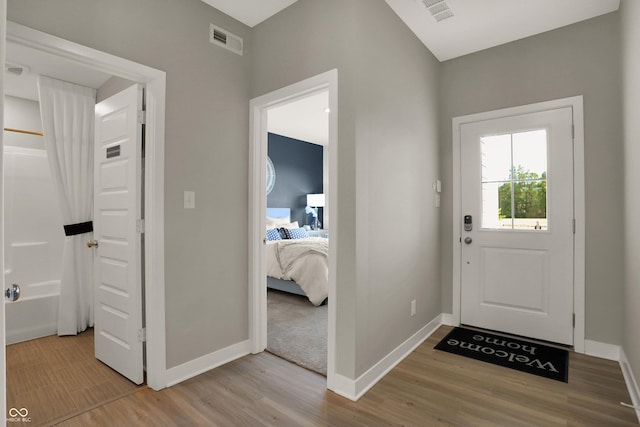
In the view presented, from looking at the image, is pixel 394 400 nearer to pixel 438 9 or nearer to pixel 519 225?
pixel 519 225

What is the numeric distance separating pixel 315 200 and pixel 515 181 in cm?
465

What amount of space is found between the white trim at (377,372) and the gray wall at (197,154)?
991mm

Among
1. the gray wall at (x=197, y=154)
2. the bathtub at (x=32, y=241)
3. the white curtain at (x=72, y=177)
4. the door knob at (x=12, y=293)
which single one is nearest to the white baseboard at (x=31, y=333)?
the bathtub at (x=32, y=241)

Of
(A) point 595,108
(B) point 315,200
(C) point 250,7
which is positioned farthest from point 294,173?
(A) point 595,108

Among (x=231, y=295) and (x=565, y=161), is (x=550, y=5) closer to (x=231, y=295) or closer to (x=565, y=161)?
(x=565, y=161)

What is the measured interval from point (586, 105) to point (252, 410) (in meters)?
3.38

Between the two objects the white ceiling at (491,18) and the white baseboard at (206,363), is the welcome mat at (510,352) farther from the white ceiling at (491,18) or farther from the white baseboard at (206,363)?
the white ceiling at (491,18)

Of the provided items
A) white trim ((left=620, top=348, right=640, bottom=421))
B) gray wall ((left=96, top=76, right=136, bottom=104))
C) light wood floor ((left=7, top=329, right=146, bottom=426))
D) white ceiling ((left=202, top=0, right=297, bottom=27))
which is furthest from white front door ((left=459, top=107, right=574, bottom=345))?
gray wall ((left=96, top=76, right=136, bottom=104))

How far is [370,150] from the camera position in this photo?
229 centimetres

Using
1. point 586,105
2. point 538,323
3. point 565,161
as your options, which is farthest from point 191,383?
point 586,105

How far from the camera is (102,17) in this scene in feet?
6.33

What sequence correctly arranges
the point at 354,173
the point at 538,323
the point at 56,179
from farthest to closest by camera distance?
the point at 56,179
the point at 538,323
the point at 354,173

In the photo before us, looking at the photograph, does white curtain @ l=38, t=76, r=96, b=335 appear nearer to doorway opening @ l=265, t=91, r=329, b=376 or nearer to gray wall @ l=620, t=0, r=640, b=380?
doorway opening @ l=265, t=91, r=329, b=376

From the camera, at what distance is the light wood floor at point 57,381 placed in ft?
6.55
